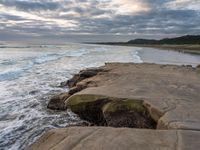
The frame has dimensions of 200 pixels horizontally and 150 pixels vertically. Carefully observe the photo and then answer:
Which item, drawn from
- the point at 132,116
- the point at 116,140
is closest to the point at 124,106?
the point at 132,116

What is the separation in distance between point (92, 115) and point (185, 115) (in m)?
2.99

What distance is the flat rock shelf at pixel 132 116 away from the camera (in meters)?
5.07

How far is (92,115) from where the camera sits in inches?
352

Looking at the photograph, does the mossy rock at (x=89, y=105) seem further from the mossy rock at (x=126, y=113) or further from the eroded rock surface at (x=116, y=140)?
the eroded rock surface at (x=116, y=140)

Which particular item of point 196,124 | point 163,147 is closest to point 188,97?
point 196,124

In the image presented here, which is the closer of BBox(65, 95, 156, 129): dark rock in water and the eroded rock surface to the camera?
the eroded rock surface

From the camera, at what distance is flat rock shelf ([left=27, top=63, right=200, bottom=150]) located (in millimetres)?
5074

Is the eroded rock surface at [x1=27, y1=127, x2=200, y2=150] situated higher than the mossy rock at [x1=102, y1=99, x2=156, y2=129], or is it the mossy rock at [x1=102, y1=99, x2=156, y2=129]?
the eroded rock surface at [x1=27, y1=127, x2=200, y2=150]

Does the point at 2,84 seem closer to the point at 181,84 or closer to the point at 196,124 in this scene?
the point at 181,84

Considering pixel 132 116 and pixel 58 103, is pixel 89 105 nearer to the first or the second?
pixel 132 116

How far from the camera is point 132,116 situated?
777 centimetres

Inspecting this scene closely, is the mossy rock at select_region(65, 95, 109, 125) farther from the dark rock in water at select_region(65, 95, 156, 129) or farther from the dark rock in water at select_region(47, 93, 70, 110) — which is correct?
the dark rock in water at select_region(47, 93, 70, 110)

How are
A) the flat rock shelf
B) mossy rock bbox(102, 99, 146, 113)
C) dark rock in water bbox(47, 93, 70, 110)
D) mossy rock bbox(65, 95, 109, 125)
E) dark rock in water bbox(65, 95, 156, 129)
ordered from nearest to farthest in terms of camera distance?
1. the flat rock shelf
2. dark rock in water bbox(65, 95, 156, 129)
3. mossy rock bbox(102, 99, 146, 113)
4. mossy rock bbox(65, 95, 109, 125)
5. dark rock in water bbox(47, 93, 70, 110)

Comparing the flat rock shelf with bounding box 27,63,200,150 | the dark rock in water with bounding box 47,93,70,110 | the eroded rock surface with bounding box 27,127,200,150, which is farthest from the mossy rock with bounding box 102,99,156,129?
the dark rock in water with bounding box 47,93,70,110
